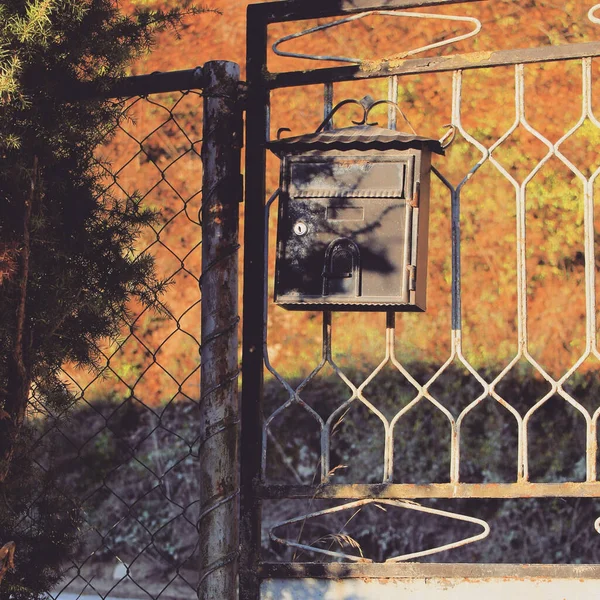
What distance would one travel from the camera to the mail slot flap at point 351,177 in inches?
87.0

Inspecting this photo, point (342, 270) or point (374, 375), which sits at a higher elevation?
point (342, 270)

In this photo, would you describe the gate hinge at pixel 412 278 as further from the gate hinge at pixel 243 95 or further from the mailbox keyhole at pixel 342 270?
the gate hinge at pixel 243 95

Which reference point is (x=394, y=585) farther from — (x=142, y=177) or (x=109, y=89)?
(x=142, y=177)

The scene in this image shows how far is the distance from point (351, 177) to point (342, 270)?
8.5 inches

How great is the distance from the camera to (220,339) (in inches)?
91.0

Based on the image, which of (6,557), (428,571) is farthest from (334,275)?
(6,557)

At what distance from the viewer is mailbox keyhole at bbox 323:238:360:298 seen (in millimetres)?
2213

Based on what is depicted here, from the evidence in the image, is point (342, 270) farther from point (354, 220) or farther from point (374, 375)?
point (374, 375)

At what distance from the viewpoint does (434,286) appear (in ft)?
16.4

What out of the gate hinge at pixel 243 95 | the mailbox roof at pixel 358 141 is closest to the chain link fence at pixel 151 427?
the gate hinge at pixel 243 95

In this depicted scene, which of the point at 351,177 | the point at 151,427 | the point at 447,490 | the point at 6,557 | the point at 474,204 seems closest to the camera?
the point at 6,557

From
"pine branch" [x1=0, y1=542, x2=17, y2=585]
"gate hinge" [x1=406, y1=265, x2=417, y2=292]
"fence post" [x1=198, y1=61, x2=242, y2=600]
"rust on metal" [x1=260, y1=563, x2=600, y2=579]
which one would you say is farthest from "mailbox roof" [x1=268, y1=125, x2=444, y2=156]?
"pine branch" [x1=0, y1=542, x2=17, y2=585]

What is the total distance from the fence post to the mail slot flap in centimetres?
18

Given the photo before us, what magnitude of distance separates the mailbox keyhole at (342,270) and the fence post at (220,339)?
24 centimetres
